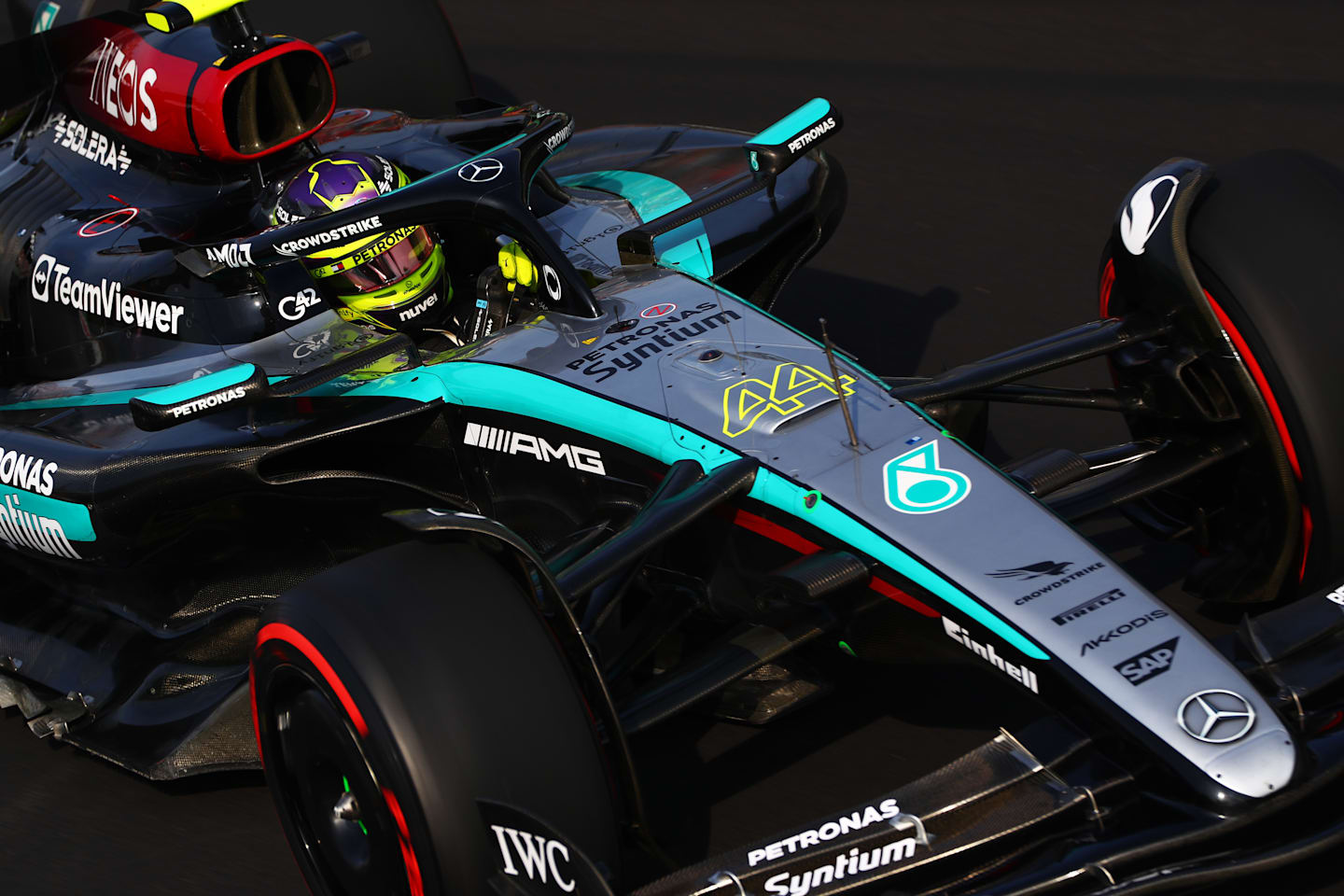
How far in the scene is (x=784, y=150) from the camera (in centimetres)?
475

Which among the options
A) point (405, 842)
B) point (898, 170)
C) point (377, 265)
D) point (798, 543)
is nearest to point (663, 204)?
point (377, 265)

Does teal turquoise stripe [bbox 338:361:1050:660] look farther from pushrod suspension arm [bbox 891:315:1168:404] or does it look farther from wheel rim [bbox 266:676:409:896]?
wheel rim [bbox 266:676:409:896]

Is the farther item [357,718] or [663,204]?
[663,204]

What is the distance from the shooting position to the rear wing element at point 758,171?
450cm

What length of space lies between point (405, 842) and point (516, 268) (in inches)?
75.6

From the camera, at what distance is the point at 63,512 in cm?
432

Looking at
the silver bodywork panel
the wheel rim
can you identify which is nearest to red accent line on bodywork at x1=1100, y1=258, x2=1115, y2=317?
the silver bodywork panel

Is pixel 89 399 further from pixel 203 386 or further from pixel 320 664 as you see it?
pixel 320 664

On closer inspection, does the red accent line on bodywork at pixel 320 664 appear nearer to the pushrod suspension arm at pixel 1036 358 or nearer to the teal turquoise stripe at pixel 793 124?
the pushrod suspension arm at pixel 1036 358

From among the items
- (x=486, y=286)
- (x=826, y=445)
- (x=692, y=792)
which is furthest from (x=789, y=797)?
(x=486, y=286)

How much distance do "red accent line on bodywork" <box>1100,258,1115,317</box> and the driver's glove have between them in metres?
1.61

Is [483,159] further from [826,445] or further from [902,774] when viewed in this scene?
[902,774]

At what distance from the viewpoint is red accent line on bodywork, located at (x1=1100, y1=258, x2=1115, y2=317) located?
4.37 meters

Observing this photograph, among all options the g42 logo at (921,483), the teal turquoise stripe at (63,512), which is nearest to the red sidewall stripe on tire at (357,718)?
the g42 logo at (921,483)
